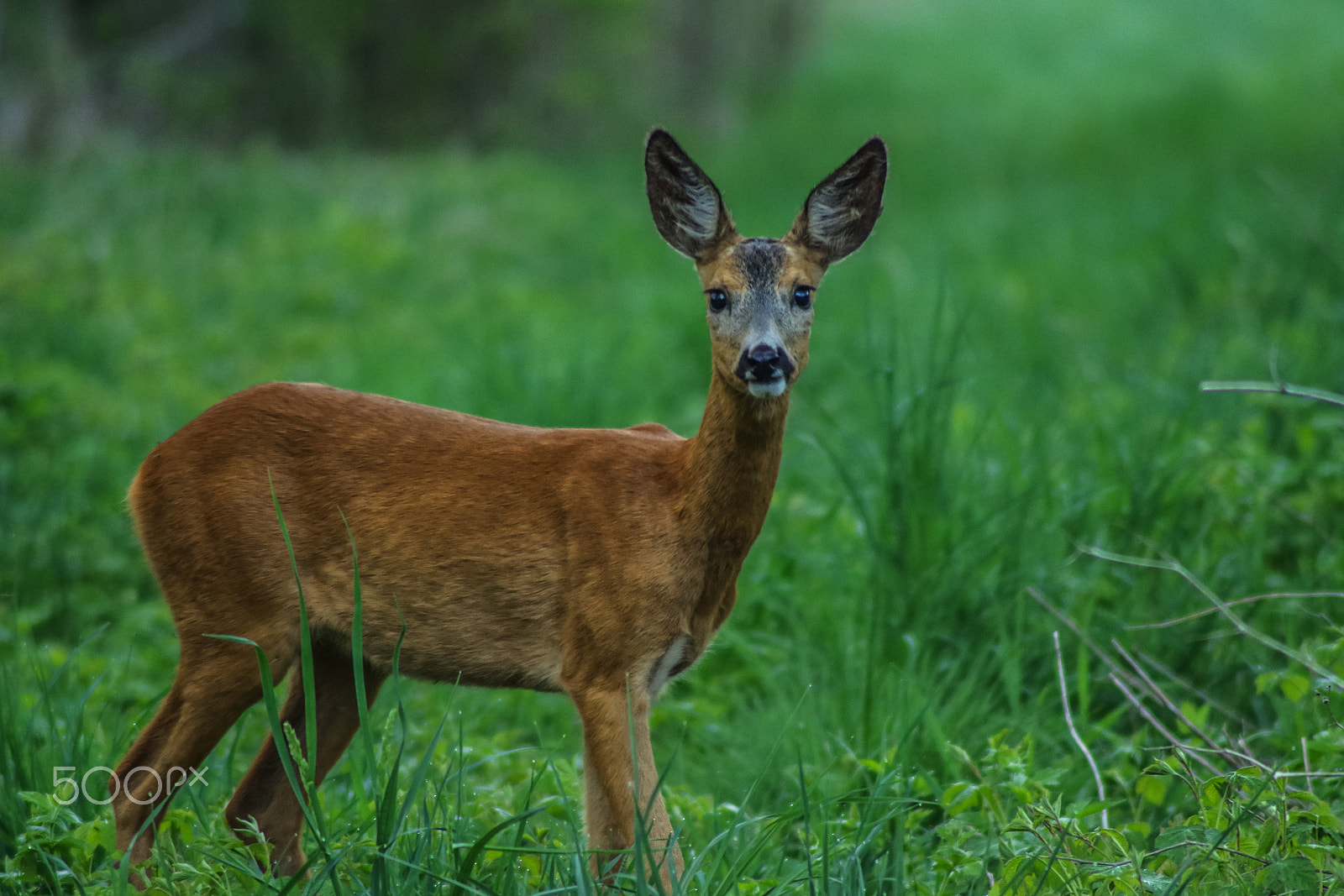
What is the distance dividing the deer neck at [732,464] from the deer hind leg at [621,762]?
0.36 meters

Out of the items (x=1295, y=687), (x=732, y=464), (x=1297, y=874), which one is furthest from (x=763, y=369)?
(x=1295, y=687)

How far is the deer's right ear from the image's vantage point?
2.88m

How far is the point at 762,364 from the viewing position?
2572mm

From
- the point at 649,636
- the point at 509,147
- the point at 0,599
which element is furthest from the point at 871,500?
the point at 509,147

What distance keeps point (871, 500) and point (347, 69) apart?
12708 mm

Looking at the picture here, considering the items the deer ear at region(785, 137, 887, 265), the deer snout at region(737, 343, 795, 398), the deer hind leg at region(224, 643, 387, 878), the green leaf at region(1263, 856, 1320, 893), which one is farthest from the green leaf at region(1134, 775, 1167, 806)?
the deer hind leg at region(224, 643, 387, 878)

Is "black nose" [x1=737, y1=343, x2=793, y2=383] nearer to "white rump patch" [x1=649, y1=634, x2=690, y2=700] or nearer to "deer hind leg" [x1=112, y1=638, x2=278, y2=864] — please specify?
"white rump patch" [x1=649, y1=634, x2=690, y2=700]

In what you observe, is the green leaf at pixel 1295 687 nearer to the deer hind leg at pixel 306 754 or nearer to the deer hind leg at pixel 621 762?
the deer hind leg at pixel 621 762

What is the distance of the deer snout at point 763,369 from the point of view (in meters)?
2.57

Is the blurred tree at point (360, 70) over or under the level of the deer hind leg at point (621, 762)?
over

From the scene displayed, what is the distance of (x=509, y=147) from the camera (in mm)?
16281

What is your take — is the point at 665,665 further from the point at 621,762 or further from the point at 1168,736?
the point at 1168,736

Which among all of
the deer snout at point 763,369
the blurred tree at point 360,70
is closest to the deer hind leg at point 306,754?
the deer snout at point 763,369
